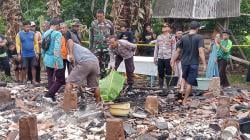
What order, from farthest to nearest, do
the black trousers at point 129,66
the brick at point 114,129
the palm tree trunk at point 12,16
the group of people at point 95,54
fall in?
the palm tree trunk at point 12,16
the black trousers at point 129,66
the group of people at point 95,54
the brick at point 114,129

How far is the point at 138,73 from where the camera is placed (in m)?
14.6

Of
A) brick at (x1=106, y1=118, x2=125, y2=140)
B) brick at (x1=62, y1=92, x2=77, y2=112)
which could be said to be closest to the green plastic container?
brick at (x1=62, y1=92, x2=77, y2=112)

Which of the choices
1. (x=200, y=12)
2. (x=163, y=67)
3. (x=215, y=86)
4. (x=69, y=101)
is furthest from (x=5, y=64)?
(x=200, y=12)

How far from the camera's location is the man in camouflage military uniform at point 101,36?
1222cm

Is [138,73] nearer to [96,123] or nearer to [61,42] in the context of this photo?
[61,42]

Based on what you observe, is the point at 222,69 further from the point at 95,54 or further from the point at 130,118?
the point at 130,118

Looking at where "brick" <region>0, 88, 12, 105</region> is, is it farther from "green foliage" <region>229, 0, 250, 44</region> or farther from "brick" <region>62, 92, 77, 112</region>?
"green foliage" <region>229, 0, 250, 44</region>

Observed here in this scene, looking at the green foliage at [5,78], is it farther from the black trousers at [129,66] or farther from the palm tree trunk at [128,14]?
the palm tree trunk at [128,14]

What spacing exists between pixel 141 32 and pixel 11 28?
4.75m

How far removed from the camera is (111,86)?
31.6 feet

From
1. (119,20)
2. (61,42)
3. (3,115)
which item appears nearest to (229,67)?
(119,20)

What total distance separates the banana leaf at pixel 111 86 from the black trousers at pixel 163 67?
2701 mm

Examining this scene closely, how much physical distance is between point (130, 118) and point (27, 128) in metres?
2.30

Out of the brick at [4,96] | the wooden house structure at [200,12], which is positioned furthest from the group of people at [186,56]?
the wooden house structure at [200,12]
